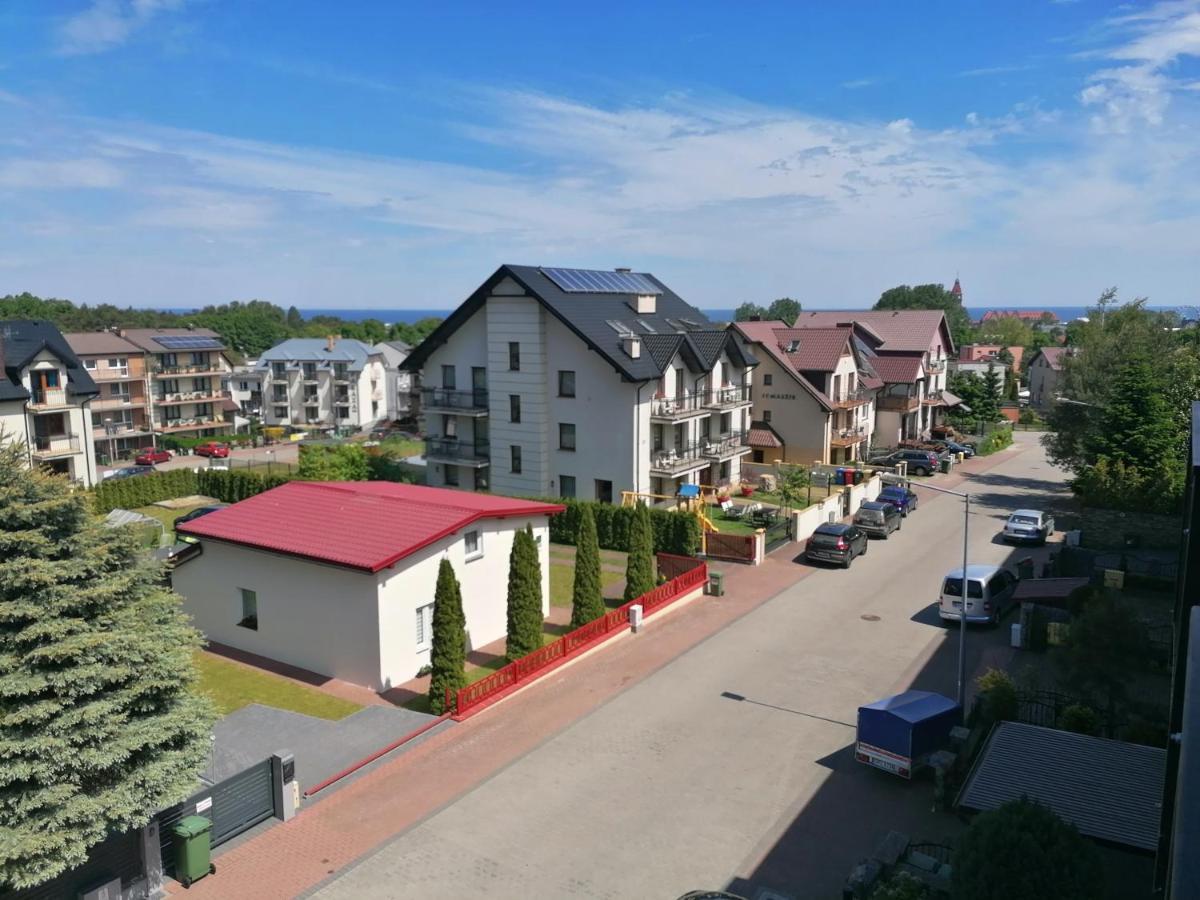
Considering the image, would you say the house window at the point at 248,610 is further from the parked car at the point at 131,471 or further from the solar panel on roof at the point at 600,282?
the parked car at the point at 131,471

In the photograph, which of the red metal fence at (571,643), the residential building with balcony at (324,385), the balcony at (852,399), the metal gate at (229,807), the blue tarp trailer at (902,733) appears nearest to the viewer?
the metal gate at (229,807)

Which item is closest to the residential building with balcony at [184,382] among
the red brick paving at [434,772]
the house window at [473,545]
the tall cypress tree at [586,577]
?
the house window at [473,545]

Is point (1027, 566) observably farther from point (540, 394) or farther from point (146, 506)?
point (146, 506)

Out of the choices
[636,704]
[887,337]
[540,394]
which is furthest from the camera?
[887,337]

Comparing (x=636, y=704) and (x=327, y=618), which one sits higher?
(x=327, y=618)

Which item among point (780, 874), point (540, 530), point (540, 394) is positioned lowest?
point (780, 874)

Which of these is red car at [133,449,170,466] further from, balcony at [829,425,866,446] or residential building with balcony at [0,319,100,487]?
balcony at [829,425,866,446]

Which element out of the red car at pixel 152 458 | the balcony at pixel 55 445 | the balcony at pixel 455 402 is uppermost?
the balcony at pixel 455 402

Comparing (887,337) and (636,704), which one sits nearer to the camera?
(636,704)

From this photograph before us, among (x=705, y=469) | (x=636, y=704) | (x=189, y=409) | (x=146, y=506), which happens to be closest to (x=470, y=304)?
(x=705, y=469)
